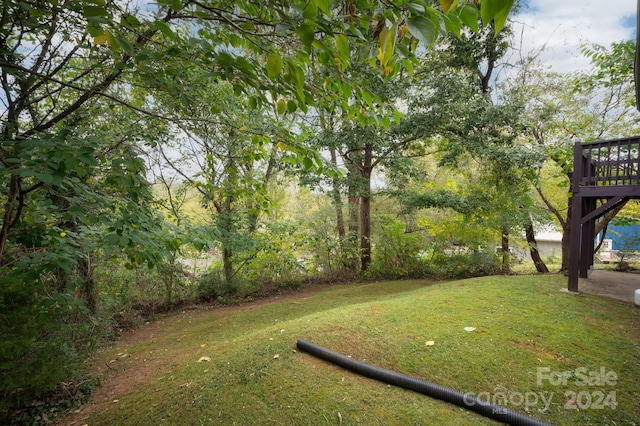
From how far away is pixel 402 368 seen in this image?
221cm

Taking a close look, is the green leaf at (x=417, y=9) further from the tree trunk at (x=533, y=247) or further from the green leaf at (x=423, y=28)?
the tree trunk at (x=533, y=247)

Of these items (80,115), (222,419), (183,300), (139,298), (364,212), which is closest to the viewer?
(222,419)

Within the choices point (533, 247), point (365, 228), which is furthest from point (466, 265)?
point (365, 228)

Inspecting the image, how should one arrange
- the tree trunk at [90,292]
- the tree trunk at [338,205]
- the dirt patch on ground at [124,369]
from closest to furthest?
the dirt patch on ground at [124,369] → the tree trunk at [90,292] → the tree trunk at [338,205]

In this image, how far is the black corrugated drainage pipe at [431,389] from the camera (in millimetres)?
1694

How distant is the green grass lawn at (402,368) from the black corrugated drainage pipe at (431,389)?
49 millimetres

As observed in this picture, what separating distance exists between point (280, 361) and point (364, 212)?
5.47m

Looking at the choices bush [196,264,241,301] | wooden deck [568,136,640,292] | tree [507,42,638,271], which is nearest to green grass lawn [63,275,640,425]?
wooden deck [568,136,640,292]

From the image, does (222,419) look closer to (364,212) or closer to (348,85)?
(348,85)

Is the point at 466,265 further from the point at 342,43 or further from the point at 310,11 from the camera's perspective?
the point at 310,11

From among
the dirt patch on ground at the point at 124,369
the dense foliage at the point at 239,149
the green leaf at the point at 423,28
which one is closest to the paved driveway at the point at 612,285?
the dense foliage at the point at 239,149

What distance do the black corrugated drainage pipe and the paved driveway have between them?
383 cm

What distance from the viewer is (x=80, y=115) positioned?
2543mm

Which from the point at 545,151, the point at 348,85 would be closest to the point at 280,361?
the point at 348,85
